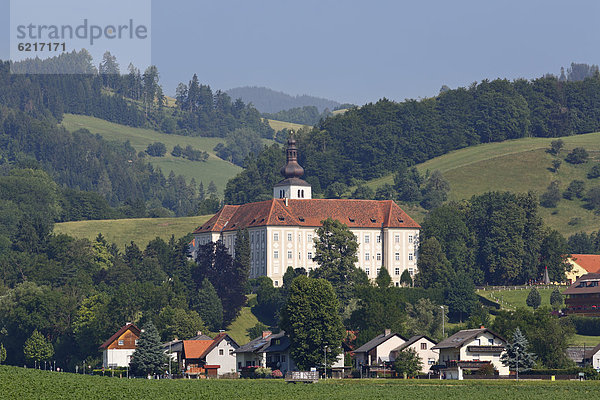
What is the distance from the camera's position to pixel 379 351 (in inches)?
5719

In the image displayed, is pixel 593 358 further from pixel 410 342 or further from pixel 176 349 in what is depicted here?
pixel 176 349

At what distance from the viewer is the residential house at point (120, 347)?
16062 centimetres

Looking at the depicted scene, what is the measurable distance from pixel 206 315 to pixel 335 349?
46366 mm

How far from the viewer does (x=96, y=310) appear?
17925cm

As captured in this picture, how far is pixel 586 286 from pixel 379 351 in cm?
5587

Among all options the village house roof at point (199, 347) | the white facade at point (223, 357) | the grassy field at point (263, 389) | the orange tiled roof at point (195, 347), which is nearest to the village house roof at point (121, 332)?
the orange tiled roof at point (195, 347)

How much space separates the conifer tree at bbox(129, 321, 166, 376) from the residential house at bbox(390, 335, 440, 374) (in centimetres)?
2512

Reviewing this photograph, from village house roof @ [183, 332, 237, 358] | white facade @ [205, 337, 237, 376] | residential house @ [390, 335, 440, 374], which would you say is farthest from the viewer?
village house roof @ [183, 332, 237, 358]

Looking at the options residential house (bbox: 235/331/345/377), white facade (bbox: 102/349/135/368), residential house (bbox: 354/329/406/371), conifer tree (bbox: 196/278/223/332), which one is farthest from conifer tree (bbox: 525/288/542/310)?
white facade (bbox: 102/349/135/368)

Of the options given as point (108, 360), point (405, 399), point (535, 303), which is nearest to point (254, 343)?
point (108, 360)

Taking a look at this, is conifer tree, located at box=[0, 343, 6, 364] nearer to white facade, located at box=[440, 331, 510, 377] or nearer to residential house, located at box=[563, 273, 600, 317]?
white facade, located at box=[440, 331, 510, 377]

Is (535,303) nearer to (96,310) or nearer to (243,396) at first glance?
(96,310)

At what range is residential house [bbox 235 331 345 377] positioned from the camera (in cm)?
14938

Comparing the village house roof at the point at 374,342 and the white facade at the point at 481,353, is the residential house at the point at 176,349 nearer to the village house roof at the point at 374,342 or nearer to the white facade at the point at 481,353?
the village house roof at the point at 374,342
